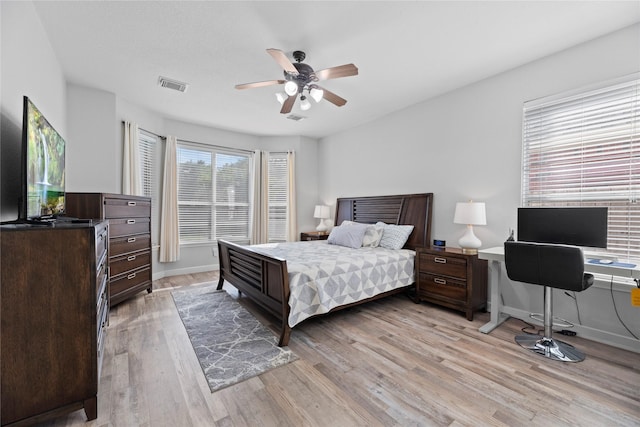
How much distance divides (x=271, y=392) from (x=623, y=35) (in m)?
4.09

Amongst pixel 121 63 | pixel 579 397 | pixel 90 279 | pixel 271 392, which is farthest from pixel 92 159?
pixel 579 397

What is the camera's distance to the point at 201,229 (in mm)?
5141

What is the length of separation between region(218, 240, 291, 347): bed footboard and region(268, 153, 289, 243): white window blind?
1.98 metres

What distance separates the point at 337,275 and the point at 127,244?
2646 mm

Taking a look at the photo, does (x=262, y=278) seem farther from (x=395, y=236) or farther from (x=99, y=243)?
(x=395, y=236)

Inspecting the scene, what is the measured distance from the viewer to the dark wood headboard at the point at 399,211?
3.82 m

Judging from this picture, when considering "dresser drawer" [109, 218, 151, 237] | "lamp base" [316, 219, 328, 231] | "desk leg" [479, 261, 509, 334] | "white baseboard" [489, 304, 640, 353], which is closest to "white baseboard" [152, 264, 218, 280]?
"dresser drawer" [109, 218, 151, 237]

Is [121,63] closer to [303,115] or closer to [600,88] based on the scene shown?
[303,115]

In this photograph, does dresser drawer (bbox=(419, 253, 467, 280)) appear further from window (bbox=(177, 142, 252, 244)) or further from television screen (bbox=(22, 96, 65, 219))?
Result: window (bbox=(177, 142, 252, 244))

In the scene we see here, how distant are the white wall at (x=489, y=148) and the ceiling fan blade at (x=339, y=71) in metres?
1.88

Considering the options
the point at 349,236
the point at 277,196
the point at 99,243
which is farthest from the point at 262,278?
the point at 277,196

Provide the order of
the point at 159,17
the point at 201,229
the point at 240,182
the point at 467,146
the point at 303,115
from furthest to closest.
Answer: the point at 240,182 < the point at 201,229 < the point at 303,115 < the point at 467,146 < the point at 159,17

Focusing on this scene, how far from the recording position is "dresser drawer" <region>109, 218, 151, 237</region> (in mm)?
3074

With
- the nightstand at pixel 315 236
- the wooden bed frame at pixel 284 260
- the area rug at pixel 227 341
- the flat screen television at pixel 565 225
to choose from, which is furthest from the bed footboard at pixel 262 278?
the flat screen television at pixel 565 225
